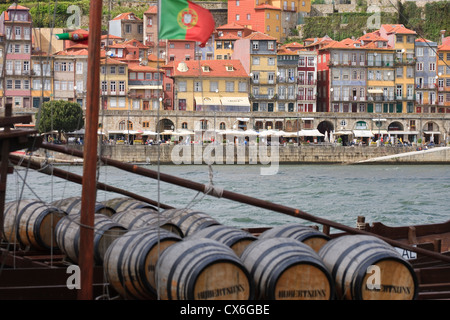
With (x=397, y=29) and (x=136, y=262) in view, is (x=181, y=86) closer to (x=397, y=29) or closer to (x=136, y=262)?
(x=397, y=29)

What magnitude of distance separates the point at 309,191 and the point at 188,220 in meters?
26.1

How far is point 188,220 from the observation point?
10109mm

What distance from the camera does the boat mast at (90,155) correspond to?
775cm

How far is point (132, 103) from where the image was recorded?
223ft

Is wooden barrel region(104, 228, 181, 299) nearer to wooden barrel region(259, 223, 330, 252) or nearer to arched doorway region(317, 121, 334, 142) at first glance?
wooden barrel region(259, 223, 330, 252)

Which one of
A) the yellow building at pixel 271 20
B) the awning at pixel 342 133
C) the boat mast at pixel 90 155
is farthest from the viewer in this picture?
the yellow building at pixel 271 20

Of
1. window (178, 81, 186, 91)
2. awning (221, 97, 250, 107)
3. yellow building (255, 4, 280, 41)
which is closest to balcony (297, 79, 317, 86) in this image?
awning (221, 97, 250, 107)

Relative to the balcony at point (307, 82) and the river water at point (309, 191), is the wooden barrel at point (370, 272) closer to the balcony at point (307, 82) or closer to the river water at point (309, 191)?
the river water at point (309, 191)

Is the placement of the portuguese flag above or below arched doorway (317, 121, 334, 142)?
above

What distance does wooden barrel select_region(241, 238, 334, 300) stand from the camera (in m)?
7.62

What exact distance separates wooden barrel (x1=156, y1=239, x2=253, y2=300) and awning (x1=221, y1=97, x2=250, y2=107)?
60.4 m

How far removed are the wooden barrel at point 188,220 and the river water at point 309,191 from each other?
28.3ft

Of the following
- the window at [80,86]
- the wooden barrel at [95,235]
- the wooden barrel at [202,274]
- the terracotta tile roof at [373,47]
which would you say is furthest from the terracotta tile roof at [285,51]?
the wooden barrel at [202,274]
